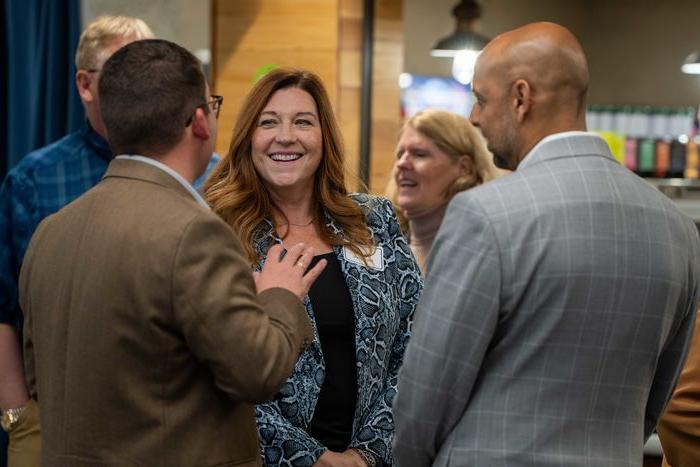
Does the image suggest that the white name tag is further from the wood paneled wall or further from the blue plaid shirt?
the wood paneled wall


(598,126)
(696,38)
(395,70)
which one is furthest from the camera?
(696,38)

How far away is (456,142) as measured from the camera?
3.58 metres

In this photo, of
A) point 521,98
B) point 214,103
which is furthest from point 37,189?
point 521,98

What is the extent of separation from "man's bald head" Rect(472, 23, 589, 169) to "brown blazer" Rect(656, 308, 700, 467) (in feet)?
1.96

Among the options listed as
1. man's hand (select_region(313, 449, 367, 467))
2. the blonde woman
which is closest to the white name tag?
man's hand (select_region(313, 449, 367, 467))

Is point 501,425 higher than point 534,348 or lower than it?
lower

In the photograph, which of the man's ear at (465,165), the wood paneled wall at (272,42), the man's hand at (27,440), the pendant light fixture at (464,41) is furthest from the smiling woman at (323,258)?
the pendant light fixture at (464,41)

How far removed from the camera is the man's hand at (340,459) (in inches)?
83.3

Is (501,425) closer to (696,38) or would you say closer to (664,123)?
(664,123)

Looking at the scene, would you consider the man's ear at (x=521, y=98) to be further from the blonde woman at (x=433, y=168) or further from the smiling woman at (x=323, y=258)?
the blonde woman at (x=433, y=168)

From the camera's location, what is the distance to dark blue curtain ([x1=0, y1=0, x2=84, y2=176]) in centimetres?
320

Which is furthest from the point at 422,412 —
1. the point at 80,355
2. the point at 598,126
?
the point at 598,126

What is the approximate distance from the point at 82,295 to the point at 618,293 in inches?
33.4

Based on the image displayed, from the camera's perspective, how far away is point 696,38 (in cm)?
Result: 940
